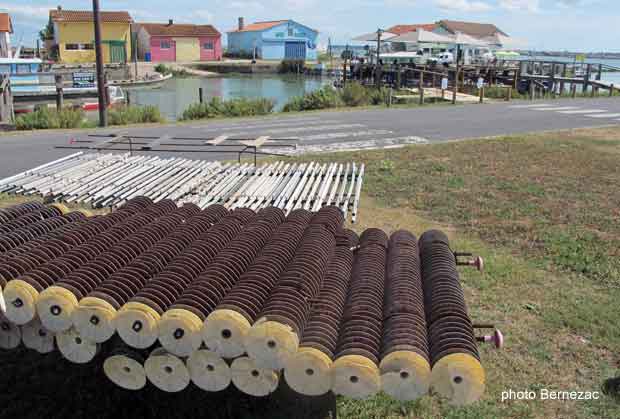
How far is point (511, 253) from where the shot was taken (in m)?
8.01

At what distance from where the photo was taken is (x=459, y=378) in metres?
3.46

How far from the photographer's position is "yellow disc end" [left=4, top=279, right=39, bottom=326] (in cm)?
399

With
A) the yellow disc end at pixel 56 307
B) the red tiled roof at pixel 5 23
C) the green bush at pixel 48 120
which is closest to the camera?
the yellow disc end at pixel 56 307

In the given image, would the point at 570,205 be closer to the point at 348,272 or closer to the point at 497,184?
the point at 497,184

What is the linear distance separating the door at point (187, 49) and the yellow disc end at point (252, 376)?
3385 inches

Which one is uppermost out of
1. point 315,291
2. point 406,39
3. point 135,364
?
point 406,39

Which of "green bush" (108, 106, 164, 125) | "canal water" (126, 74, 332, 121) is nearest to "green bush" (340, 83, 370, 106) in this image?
"canal water" (126, 74, 332, 121)

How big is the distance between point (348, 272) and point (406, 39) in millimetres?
40720

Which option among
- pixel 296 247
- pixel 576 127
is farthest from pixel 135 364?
pixel 576 127

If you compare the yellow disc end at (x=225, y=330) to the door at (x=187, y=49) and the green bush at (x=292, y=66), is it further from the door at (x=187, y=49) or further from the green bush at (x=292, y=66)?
the door at (x=187, y=49)

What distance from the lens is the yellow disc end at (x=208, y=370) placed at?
3.80 metres

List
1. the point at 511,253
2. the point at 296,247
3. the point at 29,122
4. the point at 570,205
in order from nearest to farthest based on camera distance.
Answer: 1. the point at 296,247
2. the point at 511,253
3. the point at 570,205
4. the point at 29,122

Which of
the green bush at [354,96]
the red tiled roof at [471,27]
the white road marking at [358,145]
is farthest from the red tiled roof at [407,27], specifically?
the white road marking at [358,145]

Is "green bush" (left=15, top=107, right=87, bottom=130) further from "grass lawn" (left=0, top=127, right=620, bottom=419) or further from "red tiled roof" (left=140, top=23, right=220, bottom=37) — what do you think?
"red tiled roof" (left=140, top=23, right=220, bottom=37)
